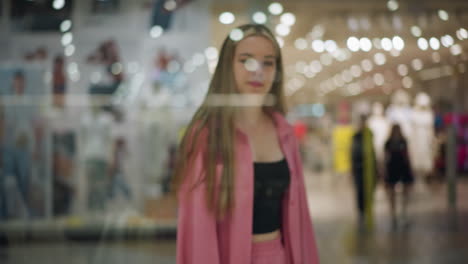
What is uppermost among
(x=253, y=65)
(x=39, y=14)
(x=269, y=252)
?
(x=39, y=14)

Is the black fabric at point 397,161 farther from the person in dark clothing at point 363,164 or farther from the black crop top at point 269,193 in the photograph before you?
the black crop top at point 269,193

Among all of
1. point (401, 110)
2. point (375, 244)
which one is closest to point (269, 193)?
point (401, 110)

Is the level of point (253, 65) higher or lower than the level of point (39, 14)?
lower

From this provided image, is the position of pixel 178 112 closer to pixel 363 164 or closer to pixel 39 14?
pixel 39 14

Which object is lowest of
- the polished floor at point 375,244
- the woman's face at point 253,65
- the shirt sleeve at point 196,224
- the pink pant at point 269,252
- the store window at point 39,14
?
the polished floor at point 375,244

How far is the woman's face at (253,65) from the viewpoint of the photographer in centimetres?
188

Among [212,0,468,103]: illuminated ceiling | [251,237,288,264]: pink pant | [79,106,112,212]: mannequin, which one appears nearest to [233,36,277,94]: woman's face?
[212,0,468,103]: illuminated ceiling

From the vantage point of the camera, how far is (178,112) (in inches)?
113

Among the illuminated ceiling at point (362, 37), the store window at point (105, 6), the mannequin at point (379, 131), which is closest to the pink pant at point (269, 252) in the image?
the illuminated ceiling at point (362, 37)

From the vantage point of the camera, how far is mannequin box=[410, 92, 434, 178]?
9.90 feet

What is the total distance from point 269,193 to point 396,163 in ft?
4.85

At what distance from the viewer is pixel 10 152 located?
127 inches

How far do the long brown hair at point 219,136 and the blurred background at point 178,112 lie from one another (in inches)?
9.1

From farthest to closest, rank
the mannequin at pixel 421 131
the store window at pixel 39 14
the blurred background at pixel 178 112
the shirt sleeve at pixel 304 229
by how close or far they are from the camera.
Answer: the mannequin at pixel 421 131 < the store window at pixel 39 14 < the blurred background at pixel 178 112 < the shirt sleeve at pixel 304 229
